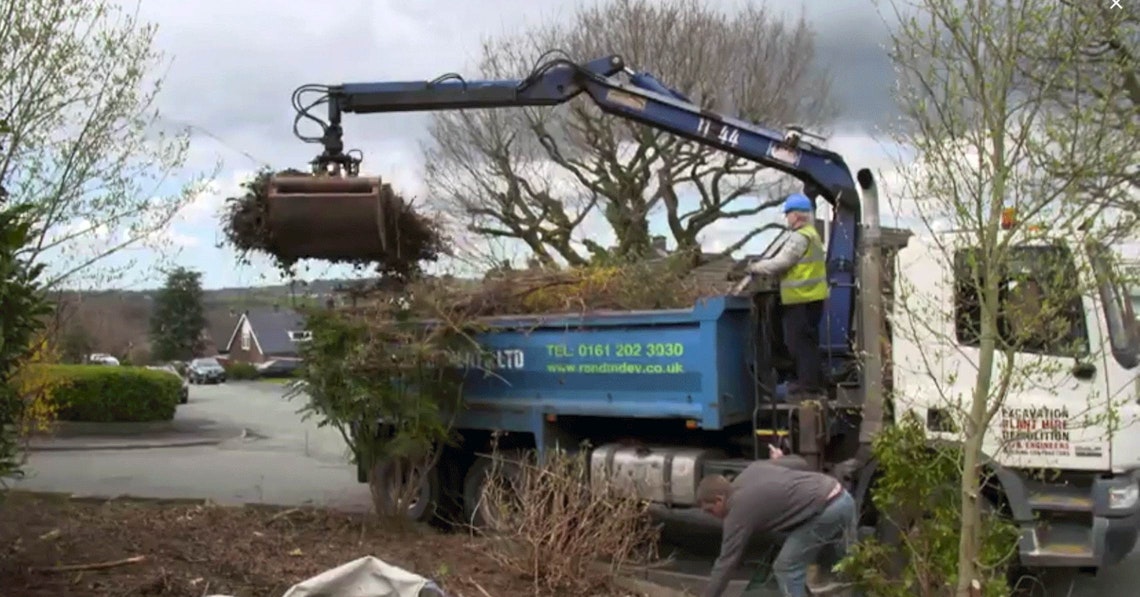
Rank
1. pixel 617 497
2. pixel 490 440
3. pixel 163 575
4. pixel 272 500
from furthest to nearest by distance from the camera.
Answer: pixel 272 500
pixel 490 440
pixel 617 497
pixel 163 575

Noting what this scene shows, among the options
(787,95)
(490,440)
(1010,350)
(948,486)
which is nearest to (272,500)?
(490,440)

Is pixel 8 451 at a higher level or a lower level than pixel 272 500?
higher

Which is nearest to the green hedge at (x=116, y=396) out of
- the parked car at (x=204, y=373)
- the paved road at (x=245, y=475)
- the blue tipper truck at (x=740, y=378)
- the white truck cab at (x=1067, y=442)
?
the paved road at (x=245, y=475)

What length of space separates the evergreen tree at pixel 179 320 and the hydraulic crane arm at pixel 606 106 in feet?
201

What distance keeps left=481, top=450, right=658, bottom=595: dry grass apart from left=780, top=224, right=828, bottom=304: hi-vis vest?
1907 millimetres

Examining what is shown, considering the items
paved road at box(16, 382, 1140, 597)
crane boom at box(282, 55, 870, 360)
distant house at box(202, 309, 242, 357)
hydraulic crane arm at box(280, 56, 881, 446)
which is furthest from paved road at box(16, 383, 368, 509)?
distant house at box(202, 309, 242, 357)

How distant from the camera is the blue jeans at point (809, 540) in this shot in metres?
6.38

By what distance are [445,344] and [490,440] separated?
1.21 metres

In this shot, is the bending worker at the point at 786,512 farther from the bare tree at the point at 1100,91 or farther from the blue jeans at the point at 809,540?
the bare tree at the point at 1100,91

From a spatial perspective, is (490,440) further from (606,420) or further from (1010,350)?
(1010,350)

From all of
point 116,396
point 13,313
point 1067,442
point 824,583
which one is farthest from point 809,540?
point 116,396

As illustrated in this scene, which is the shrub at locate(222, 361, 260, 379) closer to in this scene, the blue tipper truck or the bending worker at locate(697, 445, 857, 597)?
the blue tipper truck

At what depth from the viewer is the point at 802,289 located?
8.15 metres

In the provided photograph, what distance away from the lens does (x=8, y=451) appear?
5.51 metres
